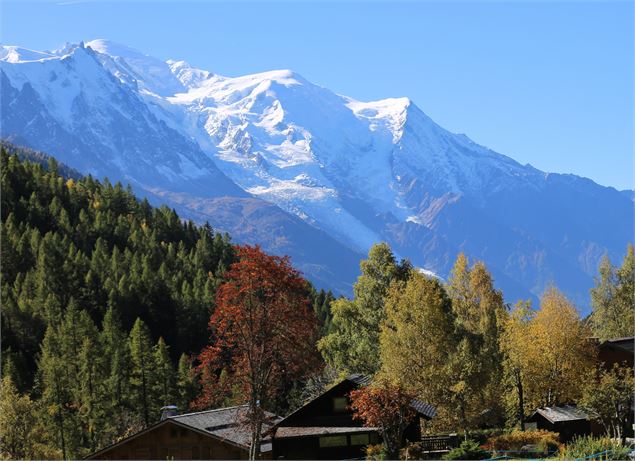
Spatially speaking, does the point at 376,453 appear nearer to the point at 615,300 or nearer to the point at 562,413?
the point at 562,413

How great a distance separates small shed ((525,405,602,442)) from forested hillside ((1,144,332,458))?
85.0 feet

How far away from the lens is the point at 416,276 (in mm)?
69812

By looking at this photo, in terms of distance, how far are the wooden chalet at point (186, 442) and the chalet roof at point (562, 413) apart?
64.9 feet

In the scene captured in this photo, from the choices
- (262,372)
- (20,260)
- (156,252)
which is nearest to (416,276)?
(262,372)

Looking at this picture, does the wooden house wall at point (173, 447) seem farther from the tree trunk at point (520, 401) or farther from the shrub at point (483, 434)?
the tree trunk at point (520, 401)

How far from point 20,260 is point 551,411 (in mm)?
105714

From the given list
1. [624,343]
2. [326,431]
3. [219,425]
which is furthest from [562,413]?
[219,425]

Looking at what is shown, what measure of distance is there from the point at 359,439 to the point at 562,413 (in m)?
17.1

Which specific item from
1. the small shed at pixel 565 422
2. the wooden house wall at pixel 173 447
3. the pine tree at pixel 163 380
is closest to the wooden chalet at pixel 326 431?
the wooden house wall at pixel 173 447

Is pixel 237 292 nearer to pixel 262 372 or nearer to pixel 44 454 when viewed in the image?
pixel 262 372

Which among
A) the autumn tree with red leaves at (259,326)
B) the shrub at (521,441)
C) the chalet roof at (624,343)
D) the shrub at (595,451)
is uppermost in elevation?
the chalet roof at (624,343)

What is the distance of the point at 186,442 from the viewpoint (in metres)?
69.9

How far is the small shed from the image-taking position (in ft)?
228

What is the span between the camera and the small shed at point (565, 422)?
69.5 m
